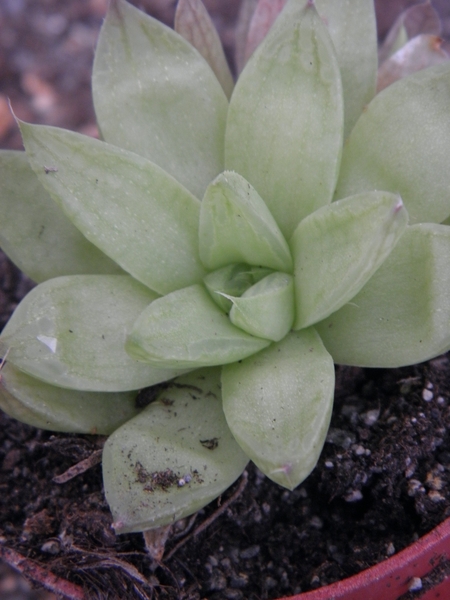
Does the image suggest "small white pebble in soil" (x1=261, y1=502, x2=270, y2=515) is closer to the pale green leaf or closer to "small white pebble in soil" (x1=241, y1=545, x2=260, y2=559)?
"small white pebble in soil" (x1=241, y1=545, x2=260, y2=559)

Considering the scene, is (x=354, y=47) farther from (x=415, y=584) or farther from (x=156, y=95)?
(x=415, y=584)

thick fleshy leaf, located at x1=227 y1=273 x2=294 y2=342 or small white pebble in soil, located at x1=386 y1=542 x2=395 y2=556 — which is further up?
thick fleshy leaf, located at x1=227 y1=273 x2=294 y2=342

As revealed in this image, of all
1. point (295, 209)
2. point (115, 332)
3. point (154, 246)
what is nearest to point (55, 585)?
point (115, 332)

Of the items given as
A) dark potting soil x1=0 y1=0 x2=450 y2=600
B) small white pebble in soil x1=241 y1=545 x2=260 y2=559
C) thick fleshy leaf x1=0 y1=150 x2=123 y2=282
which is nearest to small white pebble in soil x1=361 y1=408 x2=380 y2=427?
dark potting soil x1=0 y1=0 x2=450 y2=600

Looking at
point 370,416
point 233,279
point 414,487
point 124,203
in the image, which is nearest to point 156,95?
point 124,203

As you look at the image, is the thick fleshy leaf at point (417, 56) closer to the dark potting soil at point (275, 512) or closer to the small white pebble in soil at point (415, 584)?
the dark potting soil at point (275, 512)

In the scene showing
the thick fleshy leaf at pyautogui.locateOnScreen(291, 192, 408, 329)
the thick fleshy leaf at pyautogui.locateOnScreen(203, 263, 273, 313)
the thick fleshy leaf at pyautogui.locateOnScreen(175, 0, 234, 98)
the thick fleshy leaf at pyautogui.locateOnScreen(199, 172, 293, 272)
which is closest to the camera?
the thick fleshy leaf at pyautogui.locateOnScreen(291, 192, 408, 329)

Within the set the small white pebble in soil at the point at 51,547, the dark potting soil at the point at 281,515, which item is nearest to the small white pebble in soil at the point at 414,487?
the dark potting soil at the point at 281,515
